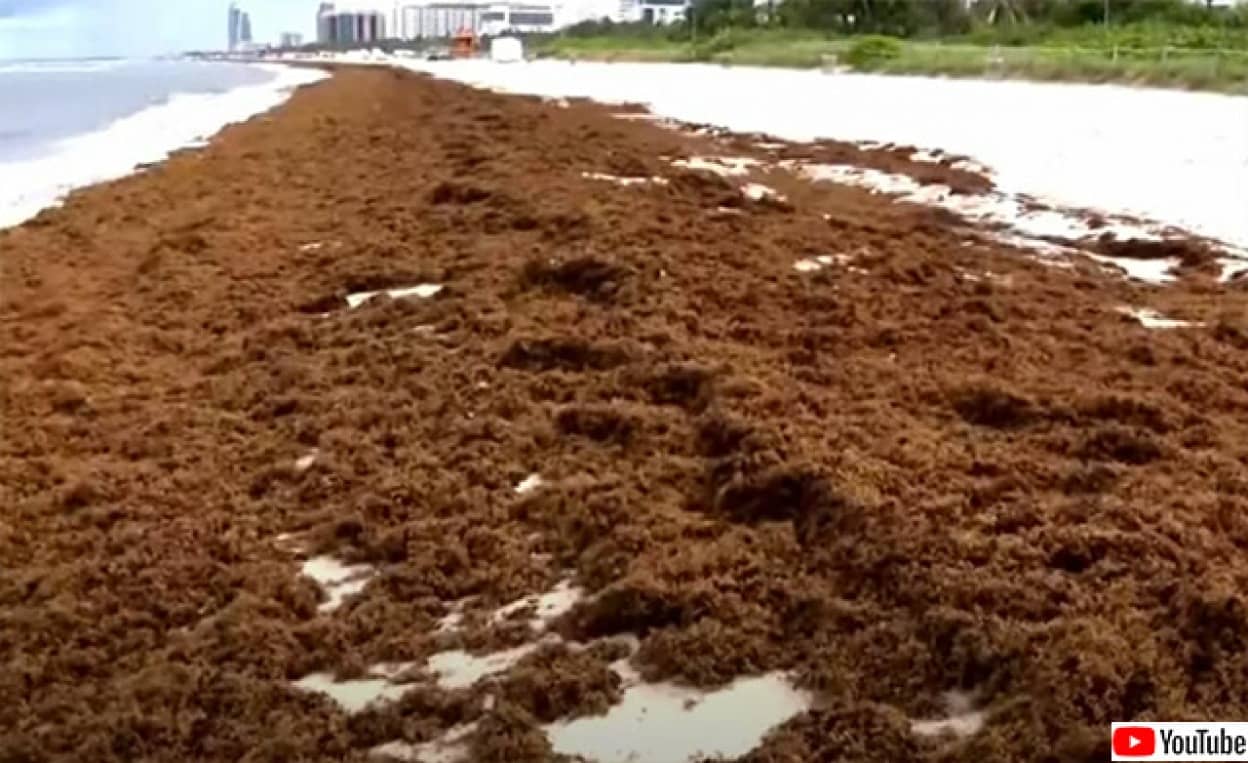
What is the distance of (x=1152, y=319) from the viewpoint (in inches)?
354

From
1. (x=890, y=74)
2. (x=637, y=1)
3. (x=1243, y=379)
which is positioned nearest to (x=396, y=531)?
(x=1243, y=379)

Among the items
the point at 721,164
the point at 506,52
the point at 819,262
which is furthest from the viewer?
the point at 506,52

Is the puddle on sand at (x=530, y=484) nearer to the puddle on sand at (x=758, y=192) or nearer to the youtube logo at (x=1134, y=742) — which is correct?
the youtube logo at (x=1134, y=742)

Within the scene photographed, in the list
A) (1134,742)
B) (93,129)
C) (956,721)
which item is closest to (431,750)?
(956,721)

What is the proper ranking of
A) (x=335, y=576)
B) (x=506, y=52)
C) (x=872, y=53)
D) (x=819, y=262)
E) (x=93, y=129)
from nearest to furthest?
(x=335, y=576), (x=819, y=262), (x=93, y=129), (x=872, y=53), (x=506, y=52)

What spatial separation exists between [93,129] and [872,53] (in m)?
24.4

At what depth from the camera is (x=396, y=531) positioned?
5402 mm

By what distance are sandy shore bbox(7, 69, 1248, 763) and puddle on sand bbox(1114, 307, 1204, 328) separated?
4 cm

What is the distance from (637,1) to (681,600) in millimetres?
139218

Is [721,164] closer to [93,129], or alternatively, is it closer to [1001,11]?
[93,129]

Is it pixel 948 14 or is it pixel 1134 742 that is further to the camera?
pixel 948 14

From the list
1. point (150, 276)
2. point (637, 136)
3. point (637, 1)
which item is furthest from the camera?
point (637, 1)

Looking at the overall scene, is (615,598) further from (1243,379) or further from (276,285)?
(276,285)

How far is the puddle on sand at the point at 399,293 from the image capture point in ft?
31.8
